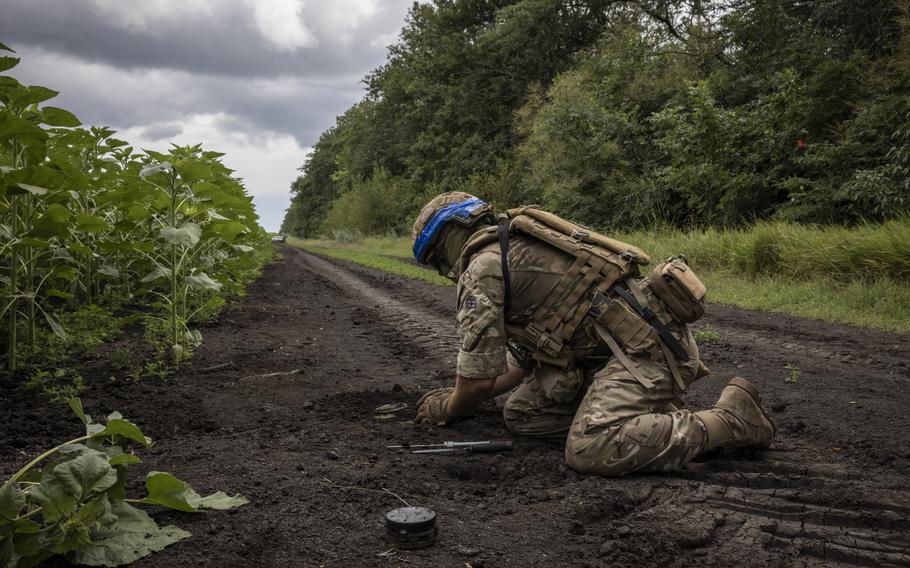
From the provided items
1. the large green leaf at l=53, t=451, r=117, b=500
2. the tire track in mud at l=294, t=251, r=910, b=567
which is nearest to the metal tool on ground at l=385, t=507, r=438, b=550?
the tire track in mud at l=294, t=251, r=910, b=567

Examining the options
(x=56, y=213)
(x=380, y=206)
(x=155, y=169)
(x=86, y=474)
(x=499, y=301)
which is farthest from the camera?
(x=380, y=206)

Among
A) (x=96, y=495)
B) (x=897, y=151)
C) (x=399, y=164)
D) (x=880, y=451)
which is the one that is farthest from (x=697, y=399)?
(x=399, y=164)

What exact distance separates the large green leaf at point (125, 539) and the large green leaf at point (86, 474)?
21 centimetres

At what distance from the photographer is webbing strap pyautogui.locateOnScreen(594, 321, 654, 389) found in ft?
10.8

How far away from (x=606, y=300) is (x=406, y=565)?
5.50 ft

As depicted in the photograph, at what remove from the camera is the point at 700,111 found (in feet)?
47.9

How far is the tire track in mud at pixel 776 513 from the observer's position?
7.80 ft

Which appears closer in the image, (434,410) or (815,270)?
(434,410)

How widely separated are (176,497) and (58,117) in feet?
9.13

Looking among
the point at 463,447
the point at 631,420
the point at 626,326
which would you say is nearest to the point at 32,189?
the point at 463,447

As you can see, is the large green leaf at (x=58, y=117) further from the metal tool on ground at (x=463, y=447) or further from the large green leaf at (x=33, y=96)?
the metal tool on ground at (x=463, y=447)

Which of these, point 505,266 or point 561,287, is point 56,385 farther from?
point 561,287

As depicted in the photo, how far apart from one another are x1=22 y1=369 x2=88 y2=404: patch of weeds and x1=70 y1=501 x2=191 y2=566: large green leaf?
82.0 inches

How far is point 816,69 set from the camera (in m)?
14.2
